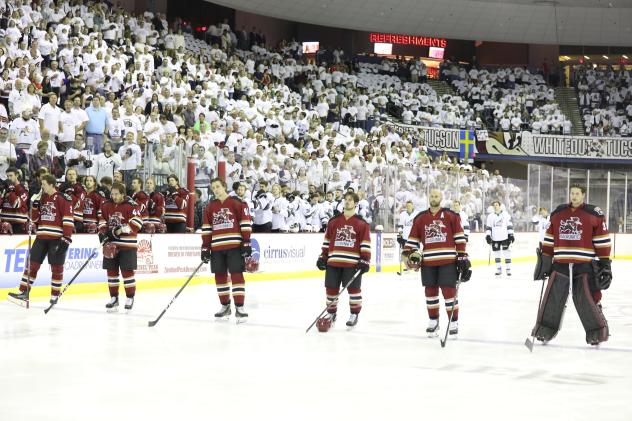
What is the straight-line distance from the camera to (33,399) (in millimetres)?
6406

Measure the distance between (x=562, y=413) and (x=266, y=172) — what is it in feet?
45.1

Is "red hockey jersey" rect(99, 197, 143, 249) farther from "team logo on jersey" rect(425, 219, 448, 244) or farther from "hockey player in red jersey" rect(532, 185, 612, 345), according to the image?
"hockey player in red jersey" rect(532, 185, 612, 345)

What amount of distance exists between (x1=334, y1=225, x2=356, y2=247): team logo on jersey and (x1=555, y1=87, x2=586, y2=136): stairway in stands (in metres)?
33.6

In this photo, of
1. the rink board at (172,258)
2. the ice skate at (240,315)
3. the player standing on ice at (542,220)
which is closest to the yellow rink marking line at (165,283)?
the rink board at (172,258)

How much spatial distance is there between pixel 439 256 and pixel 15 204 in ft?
23.0

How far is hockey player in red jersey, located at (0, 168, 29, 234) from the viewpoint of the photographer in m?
14.2

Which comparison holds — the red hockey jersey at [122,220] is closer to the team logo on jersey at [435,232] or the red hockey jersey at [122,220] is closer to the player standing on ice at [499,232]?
the team logo on jersey at [435,232]

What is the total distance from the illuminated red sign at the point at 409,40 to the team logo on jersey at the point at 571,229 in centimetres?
3437

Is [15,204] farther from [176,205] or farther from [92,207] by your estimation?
[176,205]

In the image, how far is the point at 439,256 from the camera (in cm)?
1018

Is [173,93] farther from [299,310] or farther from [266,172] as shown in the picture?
[299,310]

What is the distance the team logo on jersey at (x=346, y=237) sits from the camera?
10891 millimetres

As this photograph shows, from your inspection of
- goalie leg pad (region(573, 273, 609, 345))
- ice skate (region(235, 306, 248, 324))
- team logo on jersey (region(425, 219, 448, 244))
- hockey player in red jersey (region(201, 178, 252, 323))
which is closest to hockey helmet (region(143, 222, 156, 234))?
hockey player in red jersey (region(201, 178, 252, 323))

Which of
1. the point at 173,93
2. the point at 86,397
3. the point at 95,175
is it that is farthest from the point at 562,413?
the point at 173,93
